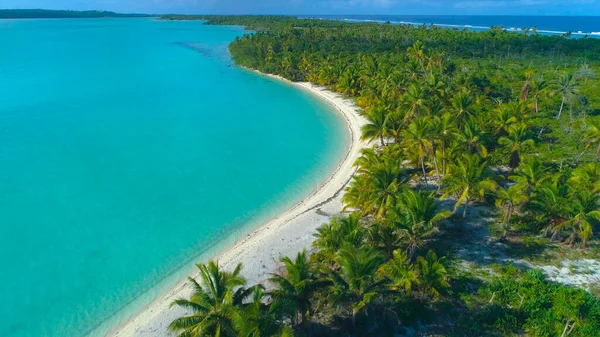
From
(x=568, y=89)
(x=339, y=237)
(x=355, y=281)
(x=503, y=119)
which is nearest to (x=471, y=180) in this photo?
(x=339, y=237)

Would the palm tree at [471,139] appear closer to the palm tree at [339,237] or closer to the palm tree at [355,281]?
the palm tree at [339,237]

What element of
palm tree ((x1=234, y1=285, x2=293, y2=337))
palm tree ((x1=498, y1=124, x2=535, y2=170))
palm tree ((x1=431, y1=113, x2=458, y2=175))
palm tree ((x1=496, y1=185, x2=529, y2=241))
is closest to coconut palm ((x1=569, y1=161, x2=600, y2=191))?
palm tree ((x1=496, y1=185, x2=529, y2=241))

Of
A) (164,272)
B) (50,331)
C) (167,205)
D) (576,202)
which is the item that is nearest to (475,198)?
(576,202)

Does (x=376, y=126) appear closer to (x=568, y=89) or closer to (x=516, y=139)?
(x=516, y=139)

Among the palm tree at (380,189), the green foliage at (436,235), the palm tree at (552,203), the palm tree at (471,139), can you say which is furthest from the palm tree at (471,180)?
the palm tree at (471,139)

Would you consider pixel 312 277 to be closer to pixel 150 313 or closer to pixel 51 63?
pixel 150 313
